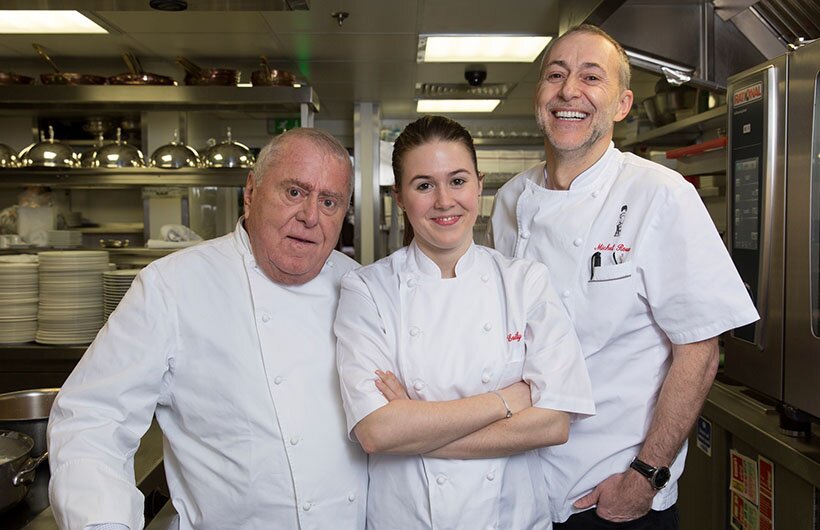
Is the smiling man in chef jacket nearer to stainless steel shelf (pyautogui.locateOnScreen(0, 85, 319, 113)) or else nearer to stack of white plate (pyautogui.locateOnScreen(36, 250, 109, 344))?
stainless steel shelf (pyautogui.locateOnScreen(0, 85, 319, 113))

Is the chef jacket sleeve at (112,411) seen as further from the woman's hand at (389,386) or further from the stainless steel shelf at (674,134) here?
the stainless steel shelf at (674,134)

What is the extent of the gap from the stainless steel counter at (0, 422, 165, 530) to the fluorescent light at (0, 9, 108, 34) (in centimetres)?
313

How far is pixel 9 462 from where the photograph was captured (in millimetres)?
1435

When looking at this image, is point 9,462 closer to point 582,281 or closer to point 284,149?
point 284,149

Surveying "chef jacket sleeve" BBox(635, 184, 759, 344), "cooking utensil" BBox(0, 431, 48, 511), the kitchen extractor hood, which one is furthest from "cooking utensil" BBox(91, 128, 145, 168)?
"chef jacket sleeve" BBox(635, 184, 759, 344)

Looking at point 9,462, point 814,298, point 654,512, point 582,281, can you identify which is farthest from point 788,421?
point 9,462

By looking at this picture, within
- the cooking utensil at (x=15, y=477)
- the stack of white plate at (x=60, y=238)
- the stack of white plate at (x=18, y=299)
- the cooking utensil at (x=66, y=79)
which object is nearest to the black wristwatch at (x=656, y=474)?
the cooking utensil at (x=15, y=477)

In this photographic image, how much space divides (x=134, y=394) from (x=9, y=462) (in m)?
0.26

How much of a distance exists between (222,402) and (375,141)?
5.97m

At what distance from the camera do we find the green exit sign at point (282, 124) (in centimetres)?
533

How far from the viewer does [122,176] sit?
162 inches

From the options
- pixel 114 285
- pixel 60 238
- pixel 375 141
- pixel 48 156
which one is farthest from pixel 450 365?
pixel 375 141

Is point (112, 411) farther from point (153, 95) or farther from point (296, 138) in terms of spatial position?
point (153, 95)

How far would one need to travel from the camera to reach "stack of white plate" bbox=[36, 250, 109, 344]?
362 centimetres
